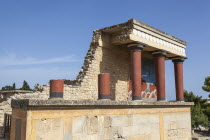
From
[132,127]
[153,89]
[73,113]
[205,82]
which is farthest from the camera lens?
[205,82]

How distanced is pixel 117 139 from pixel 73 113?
1.68 m

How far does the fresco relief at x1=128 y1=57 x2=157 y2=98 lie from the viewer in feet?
43.0

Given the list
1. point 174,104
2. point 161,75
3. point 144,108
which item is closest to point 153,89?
point 161,75

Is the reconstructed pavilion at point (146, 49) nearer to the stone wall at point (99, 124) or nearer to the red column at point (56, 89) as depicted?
the stone wall at point (99, 124)

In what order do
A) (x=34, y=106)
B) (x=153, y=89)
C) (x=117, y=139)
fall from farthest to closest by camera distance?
(x=153, y=89) < (x=117, y=139) < (x=34, y=106)

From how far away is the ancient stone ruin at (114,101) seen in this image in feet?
15.6

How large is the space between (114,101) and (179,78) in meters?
8.18

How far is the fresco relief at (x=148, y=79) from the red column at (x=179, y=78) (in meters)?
1.35

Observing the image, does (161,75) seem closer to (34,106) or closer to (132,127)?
(132,127)

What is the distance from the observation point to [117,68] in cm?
1162

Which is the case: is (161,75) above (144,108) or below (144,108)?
above

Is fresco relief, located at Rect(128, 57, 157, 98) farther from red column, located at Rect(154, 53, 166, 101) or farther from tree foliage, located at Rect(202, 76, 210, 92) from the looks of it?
tree foliage, located at Rect(202, 76, 210, 92)

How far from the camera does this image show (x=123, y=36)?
33.3ft

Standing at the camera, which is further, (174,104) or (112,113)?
(174,104)
